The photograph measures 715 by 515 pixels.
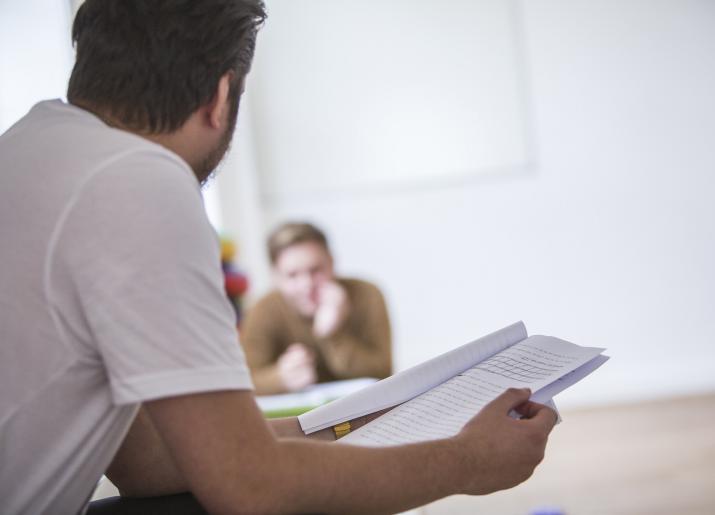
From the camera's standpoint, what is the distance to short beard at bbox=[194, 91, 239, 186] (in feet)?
3.22

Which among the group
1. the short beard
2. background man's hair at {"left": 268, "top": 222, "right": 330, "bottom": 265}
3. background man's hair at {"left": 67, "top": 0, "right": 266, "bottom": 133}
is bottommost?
background man's hair at {"left": 268, "top": 222, "right": 330, "bottom": 265}

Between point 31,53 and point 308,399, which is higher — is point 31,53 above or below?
above

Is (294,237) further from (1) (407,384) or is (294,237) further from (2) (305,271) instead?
(1) (407,384)

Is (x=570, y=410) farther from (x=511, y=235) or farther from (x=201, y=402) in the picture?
(x=201, y=402)

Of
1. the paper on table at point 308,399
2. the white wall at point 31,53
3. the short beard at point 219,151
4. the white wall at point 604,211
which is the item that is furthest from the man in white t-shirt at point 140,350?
the white wall at point 604,211

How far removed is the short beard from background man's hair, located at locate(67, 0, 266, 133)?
64 mm

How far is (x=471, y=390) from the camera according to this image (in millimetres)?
963

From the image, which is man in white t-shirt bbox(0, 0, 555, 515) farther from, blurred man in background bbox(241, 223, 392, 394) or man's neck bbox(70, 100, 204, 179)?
blurred man in background bbox(241, 223, 392, 394)

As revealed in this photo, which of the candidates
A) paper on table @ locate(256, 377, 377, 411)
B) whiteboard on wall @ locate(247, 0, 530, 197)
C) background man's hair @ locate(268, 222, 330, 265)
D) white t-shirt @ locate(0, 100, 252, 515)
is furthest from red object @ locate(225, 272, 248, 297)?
white t-shirt @ locate(0, 100, 252, 515)

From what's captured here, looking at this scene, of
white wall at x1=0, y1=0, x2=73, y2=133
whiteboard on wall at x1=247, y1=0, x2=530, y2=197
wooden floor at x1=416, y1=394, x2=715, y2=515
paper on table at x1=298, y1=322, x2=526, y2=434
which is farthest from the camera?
whiteboard on wall at x1=247, y1=0, x2=530, y2=197

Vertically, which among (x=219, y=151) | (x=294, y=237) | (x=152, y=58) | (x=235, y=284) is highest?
(x=152, y=58)

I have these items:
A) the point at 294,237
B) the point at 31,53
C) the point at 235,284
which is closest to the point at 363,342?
the point at 294,237

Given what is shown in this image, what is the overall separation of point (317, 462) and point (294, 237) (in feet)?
7.36

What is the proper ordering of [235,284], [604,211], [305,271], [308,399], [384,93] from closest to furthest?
[308,399] < [305,271] < [235,284] < [604,211] < [384,93]
